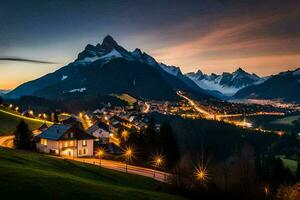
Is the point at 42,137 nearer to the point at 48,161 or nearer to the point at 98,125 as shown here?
the point at 48,161

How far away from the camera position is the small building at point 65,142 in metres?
114

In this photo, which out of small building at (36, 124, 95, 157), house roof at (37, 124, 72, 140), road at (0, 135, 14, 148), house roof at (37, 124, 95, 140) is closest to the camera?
road at (0, 135, 14, 148)

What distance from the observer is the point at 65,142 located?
4532 inches

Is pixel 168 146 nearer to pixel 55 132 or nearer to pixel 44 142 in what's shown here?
pixel 55 132

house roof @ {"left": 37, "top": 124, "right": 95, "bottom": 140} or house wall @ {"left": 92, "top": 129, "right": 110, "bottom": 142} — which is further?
house wall @ {"left": 92, "top": 129, "right": 110, "bottom": 142}

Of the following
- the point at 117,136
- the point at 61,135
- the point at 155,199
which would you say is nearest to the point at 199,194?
the point at 155,199

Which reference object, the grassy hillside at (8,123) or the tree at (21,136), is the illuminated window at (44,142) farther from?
the grassy hillside at (8,123)

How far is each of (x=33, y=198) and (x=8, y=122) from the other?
134 m

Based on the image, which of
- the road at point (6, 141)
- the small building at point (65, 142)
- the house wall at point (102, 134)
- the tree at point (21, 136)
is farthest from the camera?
the house wall at point (102, 134)

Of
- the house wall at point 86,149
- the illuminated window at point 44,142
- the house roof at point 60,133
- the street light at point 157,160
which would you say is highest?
the house roof at point 60,133

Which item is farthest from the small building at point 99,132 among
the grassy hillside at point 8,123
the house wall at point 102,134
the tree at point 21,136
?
the tree at point 21,136

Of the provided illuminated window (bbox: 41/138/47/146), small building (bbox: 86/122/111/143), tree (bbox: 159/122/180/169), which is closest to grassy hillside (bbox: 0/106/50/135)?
small building (bbox: 86/122/111/143)

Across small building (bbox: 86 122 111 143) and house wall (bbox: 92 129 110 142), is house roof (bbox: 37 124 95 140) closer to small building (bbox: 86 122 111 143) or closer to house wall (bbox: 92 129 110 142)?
house wall (bbox: 92 129 110 142)

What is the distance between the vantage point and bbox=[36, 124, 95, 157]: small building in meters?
114
